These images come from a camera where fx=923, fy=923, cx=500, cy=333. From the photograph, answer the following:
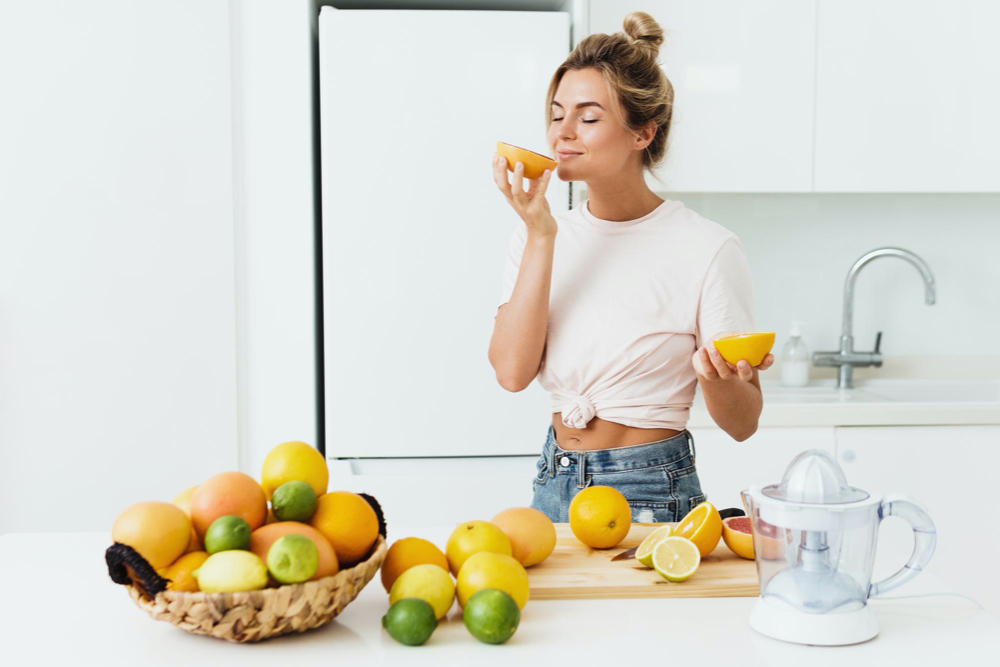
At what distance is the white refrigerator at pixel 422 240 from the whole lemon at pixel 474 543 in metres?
1.30

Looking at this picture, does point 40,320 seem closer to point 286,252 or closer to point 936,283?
point 286,252

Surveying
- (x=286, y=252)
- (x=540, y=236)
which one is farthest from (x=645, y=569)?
(x=286, y=252)

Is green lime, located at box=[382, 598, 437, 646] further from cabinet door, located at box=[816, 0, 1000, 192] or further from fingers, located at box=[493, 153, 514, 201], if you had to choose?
cabinet door, located at box=[816, 0, 1000, 192]

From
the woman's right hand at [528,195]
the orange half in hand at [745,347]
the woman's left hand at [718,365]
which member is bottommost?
the woman's left hand at [718,365]

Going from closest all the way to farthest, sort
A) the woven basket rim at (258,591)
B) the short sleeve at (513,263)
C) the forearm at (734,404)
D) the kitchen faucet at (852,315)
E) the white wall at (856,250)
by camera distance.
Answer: the woven basket rim at (258,591) → the forearm at (734,404) → the short sleeve at (513,263) → the kitchen faucet at (852,315) → the white wall at (856,250)

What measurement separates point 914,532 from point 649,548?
0.99 ft

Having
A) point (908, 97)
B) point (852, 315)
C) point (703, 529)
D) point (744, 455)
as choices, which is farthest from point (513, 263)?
point (852, 315)

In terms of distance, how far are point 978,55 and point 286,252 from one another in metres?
1.98

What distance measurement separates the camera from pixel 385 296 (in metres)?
2.32

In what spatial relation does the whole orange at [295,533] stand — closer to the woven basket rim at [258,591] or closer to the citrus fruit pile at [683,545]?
the woven basket rim at [258,591]

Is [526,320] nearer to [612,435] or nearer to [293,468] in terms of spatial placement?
[612,435]

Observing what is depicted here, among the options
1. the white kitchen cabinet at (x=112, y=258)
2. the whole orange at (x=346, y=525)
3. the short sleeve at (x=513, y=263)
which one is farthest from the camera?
the white kitchen cabinet at (x=112, y=258)

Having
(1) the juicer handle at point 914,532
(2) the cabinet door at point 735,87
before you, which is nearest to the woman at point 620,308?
(1) the juicer handle at point 914,532

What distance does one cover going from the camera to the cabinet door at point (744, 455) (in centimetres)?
240
